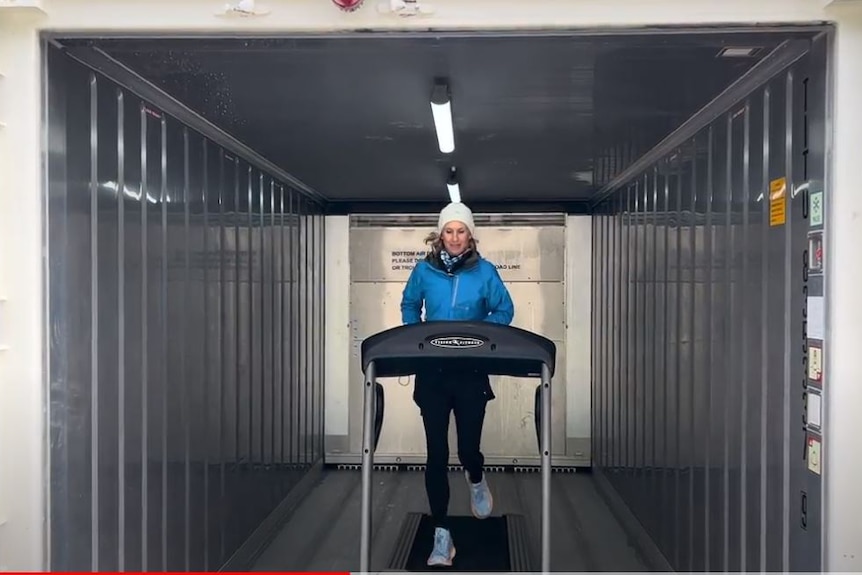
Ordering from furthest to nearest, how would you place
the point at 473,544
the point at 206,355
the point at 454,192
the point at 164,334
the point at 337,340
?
the point at 337,340, the point at 454,192, the point at 473,544, the point at 206,355, the point at 164,334

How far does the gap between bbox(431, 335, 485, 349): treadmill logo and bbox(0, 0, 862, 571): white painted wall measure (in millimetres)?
1317

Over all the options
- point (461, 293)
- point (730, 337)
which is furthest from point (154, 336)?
point (730, 337)

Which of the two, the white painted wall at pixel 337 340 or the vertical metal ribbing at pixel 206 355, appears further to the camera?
the white painted wall at pixel 337 340

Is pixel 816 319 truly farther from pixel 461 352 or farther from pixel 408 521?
pixel 408 521

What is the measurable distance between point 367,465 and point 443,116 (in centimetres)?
161

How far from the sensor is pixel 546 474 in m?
3.24

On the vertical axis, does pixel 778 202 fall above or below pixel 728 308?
above

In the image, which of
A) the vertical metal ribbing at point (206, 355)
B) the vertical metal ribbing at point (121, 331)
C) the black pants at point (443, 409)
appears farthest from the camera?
the black pants at point (443, 409)

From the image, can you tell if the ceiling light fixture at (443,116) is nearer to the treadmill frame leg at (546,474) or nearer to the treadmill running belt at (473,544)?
the treadmill frame leg at (546,474)

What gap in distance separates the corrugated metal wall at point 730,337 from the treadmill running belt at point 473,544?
31.4 inches

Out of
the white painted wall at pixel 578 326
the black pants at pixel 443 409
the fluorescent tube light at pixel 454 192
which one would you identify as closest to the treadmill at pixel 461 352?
the black pants at pixel 443 409

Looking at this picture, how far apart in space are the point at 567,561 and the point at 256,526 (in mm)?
1882

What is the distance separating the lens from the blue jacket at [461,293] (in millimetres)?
4094

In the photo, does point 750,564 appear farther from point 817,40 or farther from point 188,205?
point 188,205
